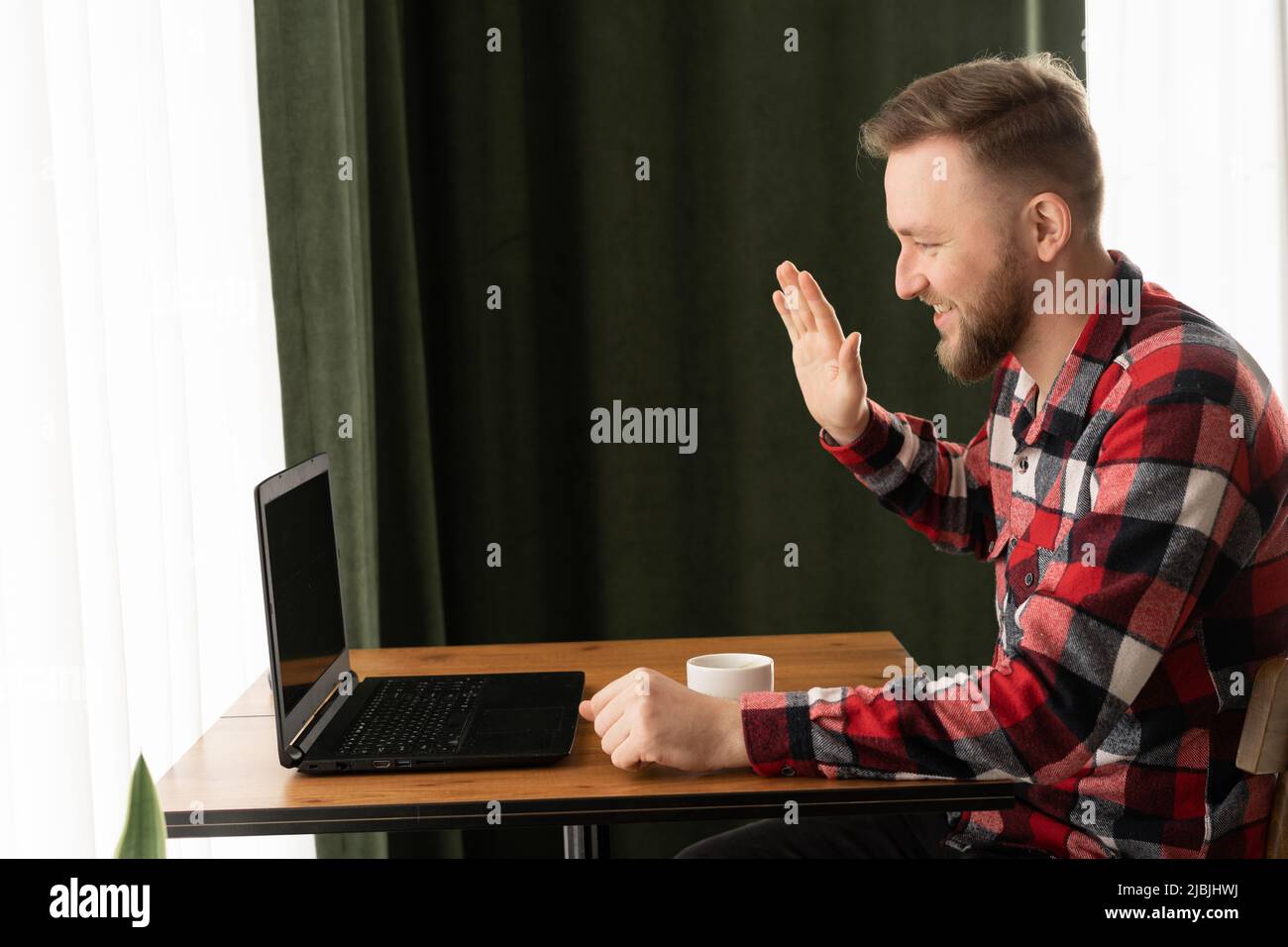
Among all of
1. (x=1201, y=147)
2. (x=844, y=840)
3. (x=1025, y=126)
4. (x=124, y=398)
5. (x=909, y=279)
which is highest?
(x=1201, y=147)

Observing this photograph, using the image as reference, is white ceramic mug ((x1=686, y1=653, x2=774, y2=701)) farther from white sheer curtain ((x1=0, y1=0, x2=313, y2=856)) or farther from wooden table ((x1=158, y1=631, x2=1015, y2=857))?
white sheer curtain ((x1=0, y1=0, x2=313, y2=856))

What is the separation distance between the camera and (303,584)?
135 centimetres

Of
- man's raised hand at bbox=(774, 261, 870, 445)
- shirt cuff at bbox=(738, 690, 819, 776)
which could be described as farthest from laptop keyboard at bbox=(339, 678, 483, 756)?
man's raised hand at bbox=(774, 261, 870, 445)

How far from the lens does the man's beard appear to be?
143cm

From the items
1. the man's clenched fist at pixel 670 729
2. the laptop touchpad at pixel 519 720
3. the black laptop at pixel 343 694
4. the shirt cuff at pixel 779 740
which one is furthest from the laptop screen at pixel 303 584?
the shirt cuff at pixel 779 740

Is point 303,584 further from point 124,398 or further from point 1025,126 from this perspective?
point 1025,126

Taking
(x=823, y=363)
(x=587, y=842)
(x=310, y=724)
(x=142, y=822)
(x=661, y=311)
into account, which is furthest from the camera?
(x=661, y=311)

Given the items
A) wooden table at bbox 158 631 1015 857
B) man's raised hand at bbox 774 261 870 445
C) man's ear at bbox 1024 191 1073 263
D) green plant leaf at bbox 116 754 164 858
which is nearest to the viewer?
green plant leaf at bbox 116 754 164 858

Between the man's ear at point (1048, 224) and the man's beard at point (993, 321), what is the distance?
1.1 inches

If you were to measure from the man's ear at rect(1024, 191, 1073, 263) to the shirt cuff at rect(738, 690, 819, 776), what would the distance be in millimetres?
594

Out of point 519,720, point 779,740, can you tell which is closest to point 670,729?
point 779,740

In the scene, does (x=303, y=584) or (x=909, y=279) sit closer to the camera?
(x=303, y=584)

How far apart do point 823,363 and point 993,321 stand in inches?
11.5
